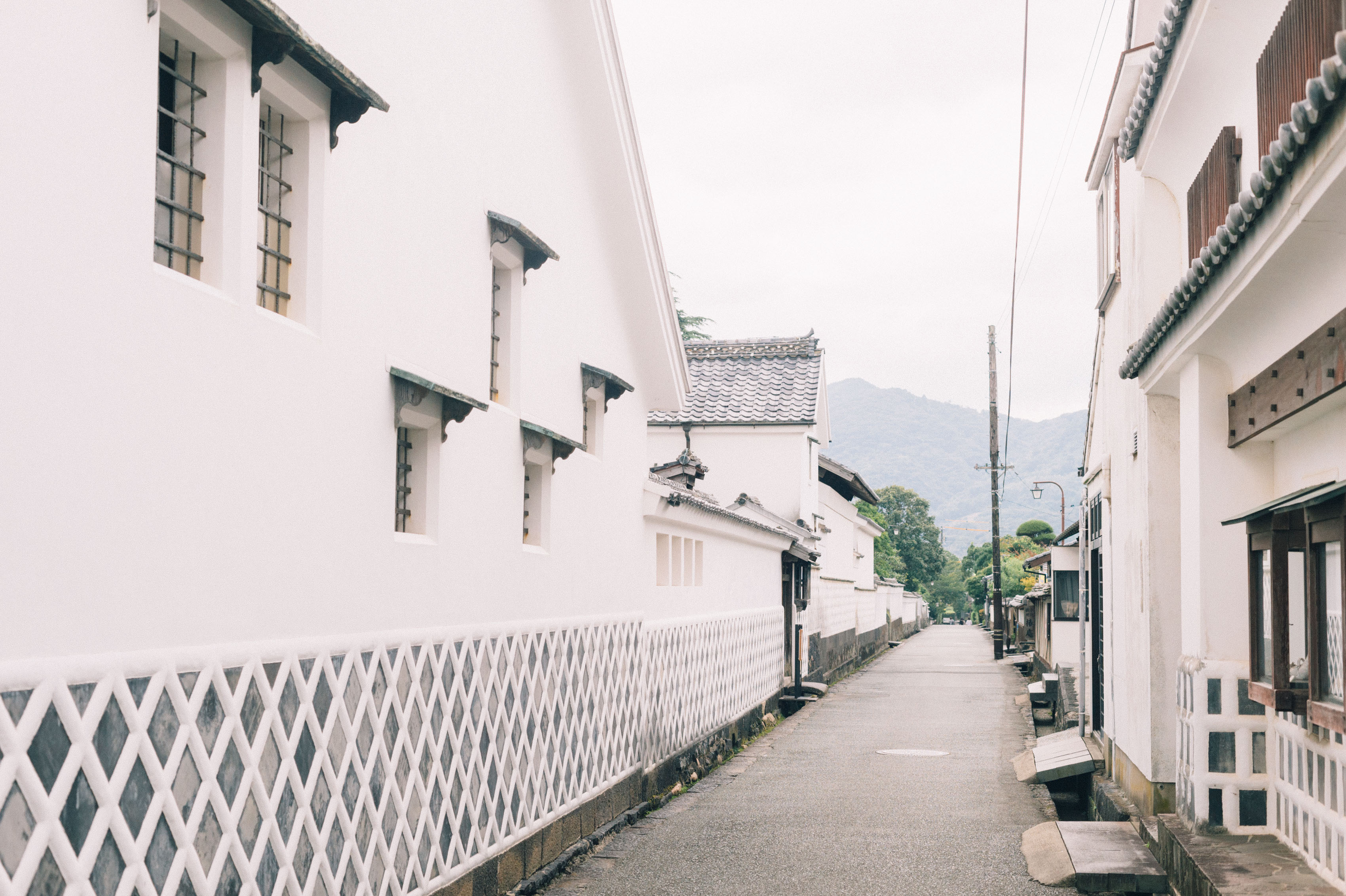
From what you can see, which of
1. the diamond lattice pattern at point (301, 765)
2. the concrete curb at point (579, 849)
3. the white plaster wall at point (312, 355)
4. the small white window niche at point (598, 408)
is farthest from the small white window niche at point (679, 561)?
the diamond lattice pattern at point (301, 765)

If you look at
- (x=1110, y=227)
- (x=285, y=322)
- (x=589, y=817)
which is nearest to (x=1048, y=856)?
(x=589, y=817)

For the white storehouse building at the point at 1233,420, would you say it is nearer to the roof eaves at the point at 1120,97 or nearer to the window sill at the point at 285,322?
the roof eaves at the point at 1120,97

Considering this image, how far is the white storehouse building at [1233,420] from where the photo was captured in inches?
222

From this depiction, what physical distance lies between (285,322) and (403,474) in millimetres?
1972

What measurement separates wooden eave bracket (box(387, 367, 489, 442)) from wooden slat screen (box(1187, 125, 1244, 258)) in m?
5.15

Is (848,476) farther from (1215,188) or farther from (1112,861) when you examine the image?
(1215,188)

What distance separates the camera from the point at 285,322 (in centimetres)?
583

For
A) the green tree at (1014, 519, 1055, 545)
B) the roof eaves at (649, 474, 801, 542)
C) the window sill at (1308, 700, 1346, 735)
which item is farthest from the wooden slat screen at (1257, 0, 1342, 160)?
the green tree at (1014, 519, 1055, 545)

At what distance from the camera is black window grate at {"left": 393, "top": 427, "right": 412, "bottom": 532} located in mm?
7571

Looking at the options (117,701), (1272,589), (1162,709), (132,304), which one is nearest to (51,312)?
(132,304)

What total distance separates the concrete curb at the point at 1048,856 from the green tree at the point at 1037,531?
3793 centimetres

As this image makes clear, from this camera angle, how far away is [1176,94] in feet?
28.4

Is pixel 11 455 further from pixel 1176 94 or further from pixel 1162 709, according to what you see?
pixel 1162 709

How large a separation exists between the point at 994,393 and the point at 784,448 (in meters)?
18.3
